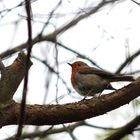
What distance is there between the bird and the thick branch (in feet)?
5.14

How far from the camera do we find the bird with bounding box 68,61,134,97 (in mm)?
5250

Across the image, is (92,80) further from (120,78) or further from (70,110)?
(70,110)

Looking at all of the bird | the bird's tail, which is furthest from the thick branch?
the bird

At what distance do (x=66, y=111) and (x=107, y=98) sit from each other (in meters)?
0.35

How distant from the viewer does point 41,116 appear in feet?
10.5

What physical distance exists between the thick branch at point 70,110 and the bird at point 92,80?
1.57 metres

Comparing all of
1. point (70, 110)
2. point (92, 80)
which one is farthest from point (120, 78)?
point (70, 110)

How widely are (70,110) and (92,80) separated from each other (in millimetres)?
2158

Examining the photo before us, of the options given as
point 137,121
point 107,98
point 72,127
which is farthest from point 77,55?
point 107,98

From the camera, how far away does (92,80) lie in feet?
17.7

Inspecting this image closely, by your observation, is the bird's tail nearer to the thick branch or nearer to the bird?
the bird

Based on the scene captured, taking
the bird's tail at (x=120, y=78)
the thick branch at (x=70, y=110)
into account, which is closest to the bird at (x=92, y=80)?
the bird's tail at (x=120, y=78)

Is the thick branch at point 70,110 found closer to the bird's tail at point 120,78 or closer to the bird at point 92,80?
the bird's tail at point 120,78

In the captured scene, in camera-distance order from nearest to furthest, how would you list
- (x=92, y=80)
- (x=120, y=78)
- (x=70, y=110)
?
(x=70, y=110)
(x=120, y=78)
(x=92, y=80)
